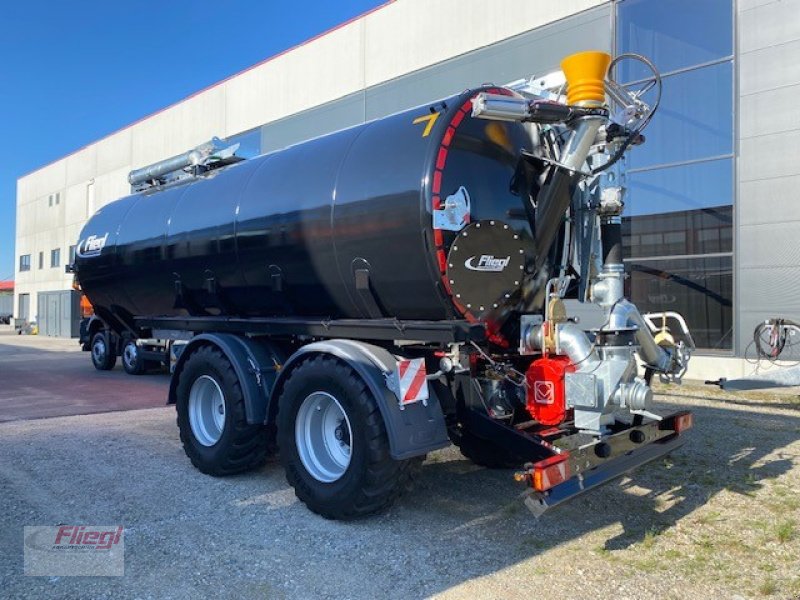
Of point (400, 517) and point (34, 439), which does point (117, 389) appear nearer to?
point (34, 439)

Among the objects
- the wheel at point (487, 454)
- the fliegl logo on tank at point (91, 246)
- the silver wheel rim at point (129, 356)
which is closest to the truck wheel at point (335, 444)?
the wheel at point (487, 454)

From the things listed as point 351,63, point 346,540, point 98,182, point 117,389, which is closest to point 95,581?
point 346,540

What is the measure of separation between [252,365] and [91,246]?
4495 mm

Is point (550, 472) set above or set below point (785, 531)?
above

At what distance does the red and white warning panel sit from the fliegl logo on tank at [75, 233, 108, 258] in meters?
5.69

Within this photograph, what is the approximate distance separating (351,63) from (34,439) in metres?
13.7

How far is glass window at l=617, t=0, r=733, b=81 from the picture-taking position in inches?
480

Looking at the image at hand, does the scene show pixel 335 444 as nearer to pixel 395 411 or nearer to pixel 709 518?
pixel 395 411

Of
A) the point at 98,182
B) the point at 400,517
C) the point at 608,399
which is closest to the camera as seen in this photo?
the point at 608,399

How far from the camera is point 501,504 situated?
5086mm

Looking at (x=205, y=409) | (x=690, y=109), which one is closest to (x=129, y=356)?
(x=205, y=409)

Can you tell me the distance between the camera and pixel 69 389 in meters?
11.6

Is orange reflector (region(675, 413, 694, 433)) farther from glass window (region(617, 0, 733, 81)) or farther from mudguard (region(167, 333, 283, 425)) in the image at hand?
glass window (region(617, 0, 733, 81))

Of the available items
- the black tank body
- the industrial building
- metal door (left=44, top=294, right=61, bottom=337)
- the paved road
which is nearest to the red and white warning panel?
the black tank body
